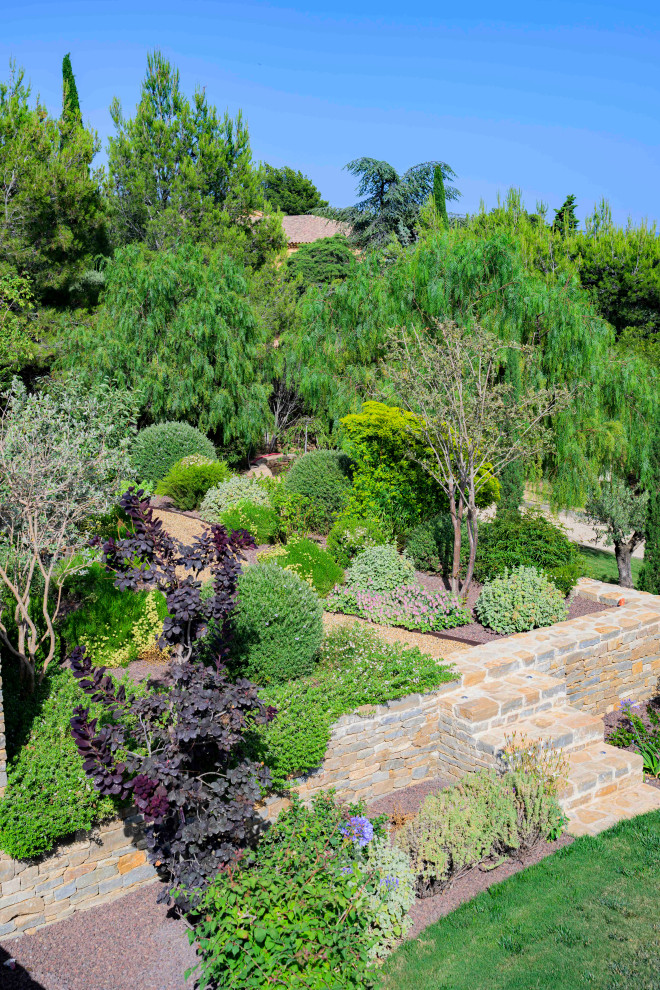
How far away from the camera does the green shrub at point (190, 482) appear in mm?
12312

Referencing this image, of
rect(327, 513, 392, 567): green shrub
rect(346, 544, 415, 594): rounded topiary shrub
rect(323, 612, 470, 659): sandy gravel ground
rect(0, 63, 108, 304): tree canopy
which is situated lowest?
rect(323, 612, 470, 659): sandy gravel ground

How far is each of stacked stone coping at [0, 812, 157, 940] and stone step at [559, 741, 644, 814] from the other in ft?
11.3

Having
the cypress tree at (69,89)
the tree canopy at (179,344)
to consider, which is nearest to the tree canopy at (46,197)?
the tree canopy at (179,344)

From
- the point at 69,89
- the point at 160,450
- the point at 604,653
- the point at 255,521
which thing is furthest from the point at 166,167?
the point at 604,653

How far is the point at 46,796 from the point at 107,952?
3.53 ft

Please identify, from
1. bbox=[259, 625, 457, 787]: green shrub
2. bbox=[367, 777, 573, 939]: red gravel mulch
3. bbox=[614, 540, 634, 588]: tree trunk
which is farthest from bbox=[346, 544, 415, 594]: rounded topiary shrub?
bbox=[614, 540, 634, 588]: tree trunk

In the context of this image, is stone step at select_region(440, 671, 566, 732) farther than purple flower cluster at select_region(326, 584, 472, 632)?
No

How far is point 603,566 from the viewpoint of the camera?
20.4m

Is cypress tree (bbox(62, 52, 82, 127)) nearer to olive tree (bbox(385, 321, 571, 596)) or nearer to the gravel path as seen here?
olive tree (bbox(385, 321, 571, 596))

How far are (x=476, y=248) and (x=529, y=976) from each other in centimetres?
1075

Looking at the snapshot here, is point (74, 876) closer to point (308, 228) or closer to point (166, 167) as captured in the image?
point (166, 167)

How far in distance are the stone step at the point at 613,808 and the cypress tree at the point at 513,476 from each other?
19.5 ft

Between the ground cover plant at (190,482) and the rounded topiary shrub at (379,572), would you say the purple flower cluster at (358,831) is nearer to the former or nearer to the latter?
the rounded topiary shrub at (379,572)

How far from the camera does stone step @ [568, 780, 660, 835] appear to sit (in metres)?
5.71
